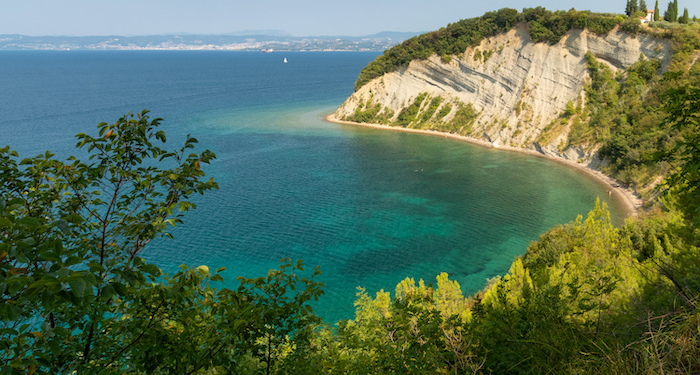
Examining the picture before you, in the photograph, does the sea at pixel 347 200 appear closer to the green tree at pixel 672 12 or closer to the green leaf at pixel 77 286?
the green leaf at pixel 77 286

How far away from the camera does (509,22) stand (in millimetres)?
76812

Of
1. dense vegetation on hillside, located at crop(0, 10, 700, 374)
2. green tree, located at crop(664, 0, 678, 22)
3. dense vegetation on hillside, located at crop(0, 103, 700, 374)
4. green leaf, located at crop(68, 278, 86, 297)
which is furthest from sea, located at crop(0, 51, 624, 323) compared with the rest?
green tree, located at crop(664, 0, 678, 22)

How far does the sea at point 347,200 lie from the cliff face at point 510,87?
6064 mm

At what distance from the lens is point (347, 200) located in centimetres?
4872

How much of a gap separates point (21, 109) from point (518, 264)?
121 metres

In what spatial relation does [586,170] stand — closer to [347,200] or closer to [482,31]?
[347,200]

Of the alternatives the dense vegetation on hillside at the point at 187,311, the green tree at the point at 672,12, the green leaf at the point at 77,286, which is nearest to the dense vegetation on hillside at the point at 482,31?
the green tree at the point at 672,12

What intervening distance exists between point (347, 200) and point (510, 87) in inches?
1739

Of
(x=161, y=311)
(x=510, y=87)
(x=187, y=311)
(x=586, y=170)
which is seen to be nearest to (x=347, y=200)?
(x=586, y=170)

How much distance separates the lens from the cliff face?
2566 inches

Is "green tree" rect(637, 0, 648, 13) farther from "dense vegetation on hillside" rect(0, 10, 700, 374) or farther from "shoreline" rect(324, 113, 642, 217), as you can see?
"dense vegetation on hillside" rect(0, 10, 700, 374)

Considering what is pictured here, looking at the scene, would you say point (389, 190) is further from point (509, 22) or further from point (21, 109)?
point (21, 109)

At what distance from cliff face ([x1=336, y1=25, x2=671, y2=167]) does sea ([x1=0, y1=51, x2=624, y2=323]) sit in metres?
6.06

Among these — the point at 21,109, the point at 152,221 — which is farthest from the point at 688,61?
the point at 21,109
